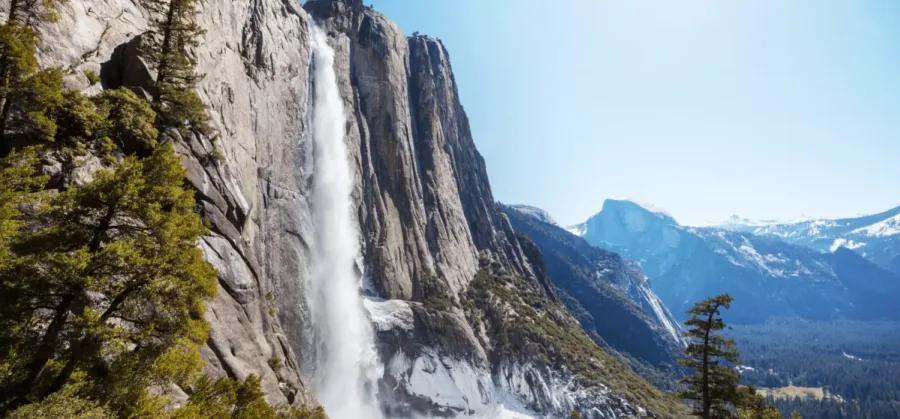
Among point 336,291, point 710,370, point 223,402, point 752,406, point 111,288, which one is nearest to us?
point 111,288

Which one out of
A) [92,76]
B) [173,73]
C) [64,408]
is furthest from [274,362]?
[92,76]

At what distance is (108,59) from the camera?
22.2 metres

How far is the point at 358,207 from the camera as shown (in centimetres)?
6041

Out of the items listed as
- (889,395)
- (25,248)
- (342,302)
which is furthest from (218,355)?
(889,395)

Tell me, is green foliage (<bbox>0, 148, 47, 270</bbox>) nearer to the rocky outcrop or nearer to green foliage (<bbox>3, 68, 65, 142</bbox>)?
green foliage (<bbox>3, 68, 65, 142</bbox>)

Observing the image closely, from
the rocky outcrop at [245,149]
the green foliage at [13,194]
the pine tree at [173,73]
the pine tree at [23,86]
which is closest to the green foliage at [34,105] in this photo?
the pine tree at [23,86]

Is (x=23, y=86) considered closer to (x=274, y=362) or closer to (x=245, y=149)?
(x=274, y=362)

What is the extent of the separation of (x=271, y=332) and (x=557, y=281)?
17445cm

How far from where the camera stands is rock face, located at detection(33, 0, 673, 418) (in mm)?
21984

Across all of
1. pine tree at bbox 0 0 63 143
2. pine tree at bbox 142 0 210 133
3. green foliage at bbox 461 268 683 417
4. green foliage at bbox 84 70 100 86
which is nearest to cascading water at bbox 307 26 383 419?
green foliage at bbox 461 268 683 417

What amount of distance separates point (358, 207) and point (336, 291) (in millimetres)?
13735

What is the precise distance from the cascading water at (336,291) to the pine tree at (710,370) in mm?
32577

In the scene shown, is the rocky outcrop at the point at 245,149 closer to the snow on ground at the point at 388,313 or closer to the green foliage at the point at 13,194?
the green foliage at the point at 13,194

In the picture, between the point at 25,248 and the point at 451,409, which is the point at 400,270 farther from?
the point at 25,248
